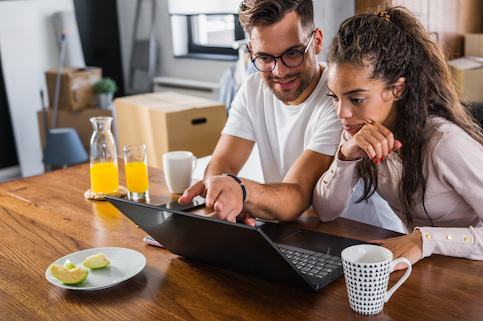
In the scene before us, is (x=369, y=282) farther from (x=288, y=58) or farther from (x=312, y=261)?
(x=288, y=58)

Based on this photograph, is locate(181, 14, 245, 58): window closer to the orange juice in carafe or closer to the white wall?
the white wall

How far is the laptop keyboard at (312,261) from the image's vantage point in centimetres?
109

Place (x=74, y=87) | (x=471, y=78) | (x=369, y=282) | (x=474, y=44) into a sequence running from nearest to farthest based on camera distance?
1. (x=369, y=282)
2. (x=471, y=78)
3. (x=474, y=44)
4. (x=74, y=87)

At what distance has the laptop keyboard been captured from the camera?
1093 millimetres

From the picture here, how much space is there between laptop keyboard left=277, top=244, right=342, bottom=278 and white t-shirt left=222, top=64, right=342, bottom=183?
0.53m

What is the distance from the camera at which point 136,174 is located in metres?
1.71

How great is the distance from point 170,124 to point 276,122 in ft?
3.01

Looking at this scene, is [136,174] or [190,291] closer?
[190,291]

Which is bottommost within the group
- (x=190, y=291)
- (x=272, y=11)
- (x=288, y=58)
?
(x=190, y=291)

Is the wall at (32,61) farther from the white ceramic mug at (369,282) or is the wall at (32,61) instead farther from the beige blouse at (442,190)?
the white ceramic mug at (369,282)

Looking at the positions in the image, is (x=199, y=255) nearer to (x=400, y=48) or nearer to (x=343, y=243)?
(x=343, y=243)

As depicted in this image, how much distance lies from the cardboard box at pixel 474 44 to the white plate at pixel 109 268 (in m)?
2.99

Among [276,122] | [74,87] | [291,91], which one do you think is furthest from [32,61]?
[291,91]

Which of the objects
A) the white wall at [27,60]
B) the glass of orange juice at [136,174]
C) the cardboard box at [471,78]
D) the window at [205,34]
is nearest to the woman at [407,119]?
the glass of orange juice at [136,174]
